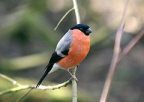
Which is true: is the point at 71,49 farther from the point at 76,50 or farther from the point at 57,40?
the point at 57,40

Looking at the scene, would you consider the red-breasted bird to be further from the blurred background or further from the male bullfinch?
the blurred background

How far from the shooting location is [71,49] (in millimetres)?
1758

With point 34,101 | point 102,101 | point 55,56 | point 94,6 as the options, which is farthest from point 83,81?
point 102,101

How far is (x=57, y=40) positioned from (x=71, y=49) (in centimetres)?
280

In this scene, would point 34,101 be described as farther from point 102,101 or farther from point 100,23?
Result: point 102,101

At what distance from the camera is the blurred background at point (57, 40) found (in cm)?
405

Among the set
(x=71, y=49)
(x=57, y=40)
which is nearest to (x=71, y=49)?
(x=71, y=49)

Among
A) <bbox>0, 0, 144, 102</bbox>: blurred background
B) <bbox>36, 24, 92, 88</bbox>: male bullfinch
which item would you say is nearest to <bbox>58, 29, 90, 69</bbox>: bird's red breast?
<bbox>36, 24, 92, 88</bbox>: male bullfinch

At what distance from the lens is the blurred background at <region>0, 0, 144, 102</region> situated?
13.3ft

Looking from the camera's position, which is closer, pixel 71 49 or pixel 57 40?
pixel 71 49

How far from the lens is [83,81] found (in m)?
6.25

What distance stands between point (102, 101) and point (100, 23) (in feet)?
14.5

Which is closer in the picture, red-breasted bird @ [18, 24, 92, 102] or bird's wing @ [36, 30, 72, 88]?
red-breasted bird @ [18, 24, 92, 102]

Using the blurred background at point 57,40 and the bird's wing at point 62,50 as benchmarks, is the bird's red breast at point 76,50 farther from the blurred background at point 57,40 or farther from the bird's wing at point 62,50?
the blurred background at point 57,40
